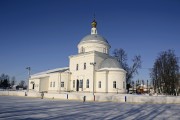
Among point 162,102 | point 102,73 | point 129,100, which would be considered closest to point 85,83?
point 102,73

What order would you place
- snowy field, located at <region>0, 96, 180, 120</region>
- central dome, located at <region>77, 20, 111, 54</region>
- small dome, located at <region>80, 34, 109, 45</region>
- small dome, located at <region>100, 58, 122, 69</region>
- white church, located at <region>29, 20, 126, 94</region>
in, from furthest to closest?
1. small dome, located at <region>80, 34, 109, 45</region>
2. central dome, located at <region>77, 20, 111, 54</region>
3. small dome, located at <region>100, 58, 122, 69</region>
4. white church, located at <region>29, 20, 126, 94</region>
5. snowy field, located at <region>0, 96, 180, 120</region>

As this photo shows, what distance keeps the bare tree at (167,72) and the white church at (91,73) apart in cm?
1163

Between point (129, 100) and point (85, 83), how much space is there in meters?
16.2

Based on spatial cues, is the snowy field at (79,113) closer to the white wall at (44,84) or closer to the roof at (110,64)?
the roof at (110,64)

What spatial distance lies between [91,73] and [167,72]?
1810cm

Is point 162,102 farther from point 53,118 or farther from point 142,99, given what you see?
point 53,118

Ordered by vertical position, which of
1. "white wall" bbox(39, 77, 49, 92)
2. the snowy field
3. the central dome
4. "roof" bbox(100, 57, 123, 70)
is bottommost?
the snowy field

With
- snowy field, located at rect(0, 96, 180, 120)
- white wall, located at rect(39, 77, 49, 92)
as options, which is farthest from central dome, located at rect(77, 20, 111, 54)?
snowy field, located at rect(0, 96, 180, 120)

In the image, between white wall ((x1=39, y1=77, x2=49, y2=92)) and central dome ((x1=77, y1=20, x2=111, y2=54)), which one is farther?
white wall ((x1=39, y1=77, x2=49, y2=92))

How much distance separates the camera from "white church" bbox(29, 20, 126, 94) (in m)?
40.3

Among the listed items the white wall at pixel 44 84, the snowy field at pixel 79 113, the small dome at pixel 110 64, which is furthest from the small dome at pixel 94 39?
the snowy field at pixel 79 113

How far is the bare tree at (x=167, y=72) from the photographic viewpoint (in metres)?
45.8

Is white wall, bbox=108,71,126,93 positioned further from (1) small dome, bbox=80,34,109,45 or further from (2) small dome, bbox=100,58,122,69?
(1) small dome, bbox=80,34,109,45

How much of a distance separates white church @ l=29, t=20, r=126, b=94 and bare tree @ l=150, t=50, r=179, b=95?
11.6 meters
